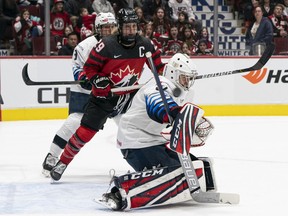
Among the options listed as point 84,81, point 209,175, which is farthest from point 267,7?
point 209,175

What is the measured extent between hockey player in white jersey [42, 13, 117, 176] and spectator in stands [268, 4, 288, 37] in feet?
16.3

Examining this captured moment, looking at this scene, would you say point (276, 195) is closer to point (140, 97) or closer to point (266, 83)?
point (140, 97)

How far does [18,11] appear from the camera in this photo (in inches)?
396

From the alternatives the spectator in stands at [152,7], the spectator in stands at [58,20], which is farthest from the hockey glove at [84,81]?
the spectator in stands at [152,7]

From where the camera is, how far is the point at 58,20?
998cm

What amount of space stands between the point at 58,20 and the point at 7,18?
601 millimetres

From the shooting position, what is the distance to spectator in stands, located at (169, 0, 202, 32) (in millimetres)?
10438

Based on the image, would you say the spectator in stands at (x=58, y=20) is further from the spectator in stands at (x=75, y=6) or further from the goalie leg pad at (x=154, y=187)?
the goalie leg pad at (x=154, y=187)

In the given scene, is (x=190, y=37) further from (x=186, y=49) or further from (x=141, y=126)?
(x=141, y=126)

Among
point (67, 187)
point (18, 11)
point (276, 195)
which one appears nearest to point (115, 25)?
point (67, 187)

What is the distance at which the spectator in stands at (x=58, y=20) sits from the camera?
988 cm

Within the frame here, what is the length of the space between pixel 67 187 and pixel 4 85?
4.09 meters

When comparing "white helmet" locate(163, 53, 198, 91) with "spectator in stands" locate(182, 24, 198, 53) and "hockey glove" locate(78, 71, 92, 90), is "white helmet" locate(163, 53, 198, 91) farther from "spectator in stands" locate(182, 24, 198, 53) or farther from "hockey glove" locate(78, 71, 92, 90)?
"spectator in stands" locate(182, 24, 198, 53)

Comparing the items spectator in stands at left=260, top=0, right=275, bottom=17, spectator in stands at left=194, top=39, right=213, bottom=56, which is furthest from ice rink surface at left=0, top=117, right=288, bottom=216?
spectator in stands at left=260, top=0, right=275, bottom=17
